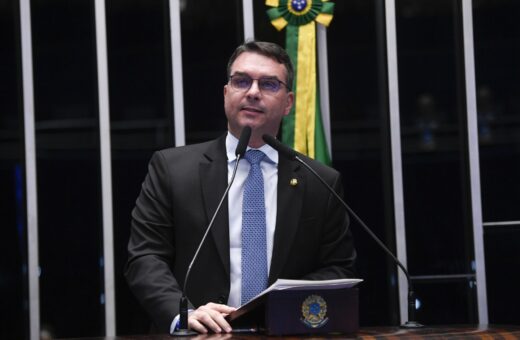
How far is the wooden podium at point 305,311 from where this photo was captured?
2.45 meters

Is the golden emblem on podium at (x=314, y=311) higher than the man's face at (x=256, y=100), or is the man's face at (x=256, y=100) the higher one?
the man's face at (x=256, y=100)

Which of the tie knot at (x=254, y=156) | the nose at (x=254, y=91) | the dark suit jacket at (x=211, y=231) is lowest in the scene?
the dark suit jacket at (x=211, y=231)

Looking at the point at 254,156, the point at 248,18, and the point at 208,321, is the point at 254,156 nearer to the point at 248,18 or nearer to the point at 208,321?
the point at 208,321

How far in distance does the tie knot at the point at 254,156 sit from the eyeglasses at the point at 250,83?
0.70 feet

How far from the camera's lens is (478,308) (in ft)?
17.4

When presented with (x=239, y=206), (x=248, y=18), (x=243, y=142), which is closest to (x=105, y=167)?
(x=248, y=18)

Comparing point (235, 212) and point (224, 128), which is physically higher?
point (224, 128)

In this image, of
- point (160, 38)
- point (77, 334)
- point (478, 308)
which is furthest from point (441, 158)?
point (77, 334)

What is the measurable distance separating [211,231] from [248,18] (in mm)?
2313

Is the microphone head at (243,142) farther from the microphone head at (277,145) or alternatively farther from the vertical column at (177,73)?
the vertical column at (177,73)

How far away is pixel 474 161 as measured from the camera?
5324 millimetres

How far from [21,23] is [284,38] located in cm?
137

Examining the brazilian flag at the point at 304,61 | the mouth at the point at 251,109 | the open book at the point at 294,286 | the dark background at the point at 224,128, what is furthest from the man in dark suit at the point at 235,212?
the dark background at the point at 224,128

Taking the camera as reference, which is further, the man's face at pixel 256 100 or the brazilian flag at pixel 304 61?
the brazilian flag at pixel 304 61
